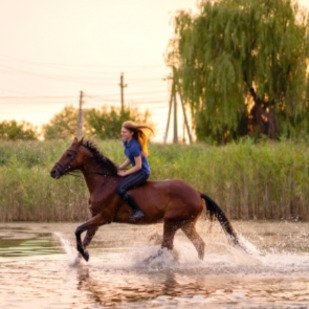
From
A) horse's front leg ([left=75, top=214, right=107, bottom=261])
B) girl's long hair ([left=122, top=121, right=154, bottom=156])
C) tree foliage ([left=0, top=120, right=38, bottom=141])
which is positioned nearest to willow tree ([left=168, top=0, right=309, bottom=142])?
tree foliage ([left=0, top=120, right=38, bottom=141])

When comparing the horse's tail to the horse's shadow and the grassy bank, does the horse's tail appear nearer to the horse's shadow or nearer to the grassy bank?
the horse's shadow

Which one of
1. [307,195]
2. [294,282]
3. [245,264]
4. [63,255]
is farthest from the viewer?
[307,195]

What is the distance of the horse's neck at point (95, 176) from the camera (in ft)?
45.8

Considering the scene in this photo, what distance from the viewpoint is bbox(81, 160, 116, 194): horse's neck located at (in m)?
14.0

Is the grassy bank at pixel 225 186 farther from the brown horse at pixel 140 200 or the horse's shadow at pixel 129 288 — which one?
the horse's shadow at pixel 129 288

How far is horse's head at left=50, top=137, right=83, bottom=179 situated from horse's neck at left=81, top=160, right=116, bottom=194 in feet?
0.45

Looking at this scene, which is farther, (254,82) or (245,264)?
(254,82)

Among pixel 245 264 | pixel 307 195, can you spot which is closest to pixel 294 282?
pixel 245 264

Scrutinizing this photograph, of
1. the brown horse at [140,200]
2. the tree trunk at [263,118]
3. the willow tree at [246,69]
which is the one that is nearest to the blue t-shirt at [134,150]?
the brown horse at [140,200]

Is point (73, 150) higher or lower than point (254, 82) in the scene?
lower

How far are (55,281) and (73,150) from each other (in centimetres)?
285

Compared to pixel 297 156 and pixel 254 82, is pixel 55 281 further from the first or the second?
pixel 254 82

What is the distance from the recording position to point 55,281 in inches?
457

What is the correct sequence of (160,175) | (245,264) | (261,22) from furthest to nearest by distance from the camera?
(261,22) < (160,175) < (245,264)
